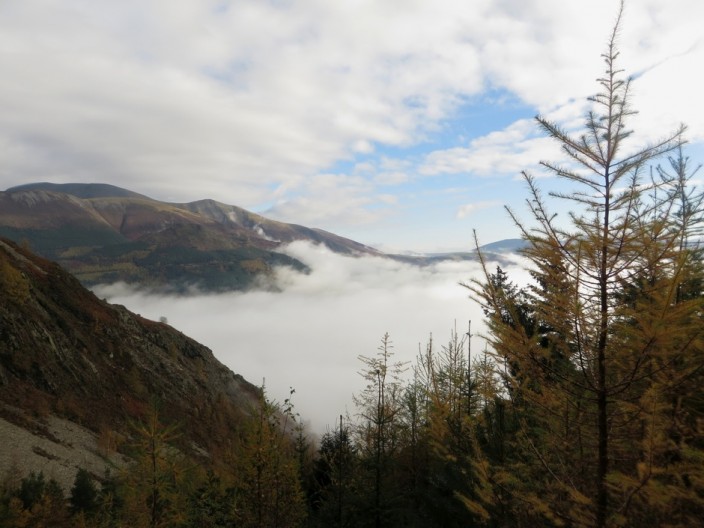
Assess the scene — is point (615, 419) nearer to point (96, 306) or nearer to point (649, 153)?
point (649, 153)

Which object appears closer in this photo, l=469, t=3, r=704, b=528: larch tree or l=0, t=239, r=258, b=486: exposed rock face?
l=469, t=3, r=704, b=528: larch tree

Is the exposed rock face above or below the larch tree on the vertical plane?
below

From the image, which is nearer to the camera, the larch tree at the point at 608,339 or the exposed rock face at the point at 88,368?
the larch tree at the point at 608,339

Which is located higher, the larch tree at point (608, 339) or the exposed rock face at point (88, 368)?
the larch tree at point (608, 339)

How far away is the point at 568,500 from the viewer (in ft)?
17.0

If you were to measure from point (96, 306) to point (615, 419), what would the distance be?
225 feet

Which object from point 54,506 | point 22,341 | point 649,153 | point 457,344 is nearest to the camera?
point 649,153

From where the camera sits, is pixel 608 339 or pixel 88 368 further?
pixel 88 368

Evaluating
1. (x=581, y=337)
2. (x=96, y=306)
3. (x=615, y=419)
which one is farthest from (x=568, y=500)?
(x=96, y=306)

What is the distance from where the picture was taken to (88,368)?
155ft

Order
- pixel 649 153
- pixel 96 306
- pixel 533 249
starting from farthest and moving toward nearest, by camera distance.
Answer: pixel 96 306
pixel 533 249
pixel 649 153

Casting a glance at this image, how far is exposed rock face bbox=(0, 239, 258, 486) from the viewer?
38250 millimetres

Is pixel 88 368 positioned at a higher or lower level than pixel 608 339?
lower

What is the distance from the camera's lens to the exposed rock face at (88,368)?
38.2 meters
